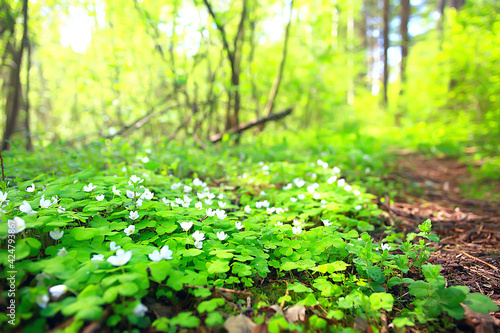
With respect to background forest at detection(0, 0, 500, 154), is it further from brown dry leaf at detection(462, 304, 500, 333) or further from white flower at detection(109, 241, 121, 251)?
brown dry leaf at detection(462, 304, 500, 333)

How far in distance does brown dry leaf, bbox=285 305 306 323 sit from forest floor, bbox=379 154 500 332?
2.90 feet

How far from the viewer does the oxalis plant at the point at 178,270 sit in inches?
47.6

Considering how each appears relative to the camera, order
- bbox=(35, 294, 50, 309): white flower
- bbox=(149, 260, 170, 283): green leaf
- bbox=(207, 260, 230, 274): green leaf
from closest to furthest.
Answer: bbox=(35, 294, 50, 309): white flower → bbox=(149, 260, 170, 283): green leaf → bbox=(207, 260, 230, 274): green leaf

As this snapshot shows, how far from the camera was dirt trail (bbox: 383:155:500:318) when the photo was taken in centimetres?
201

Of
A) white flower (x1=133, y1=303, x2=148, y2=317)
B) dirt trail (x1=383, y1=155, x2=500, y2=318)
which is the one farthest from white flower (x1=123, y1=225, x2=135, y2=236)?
dirt trail (x1=383, y1=155, x2=500, y2=318)

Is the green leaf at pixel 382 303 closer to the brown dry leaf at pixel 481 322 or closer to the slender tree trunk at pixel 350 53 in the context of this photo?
the brown dry leaf at pixel 481 322

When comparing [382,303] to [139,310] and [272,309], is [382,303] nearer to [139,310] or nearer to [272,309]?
[272,309]

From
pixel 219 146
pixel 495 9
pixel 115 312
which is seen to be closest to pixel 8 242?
pixel 115 312

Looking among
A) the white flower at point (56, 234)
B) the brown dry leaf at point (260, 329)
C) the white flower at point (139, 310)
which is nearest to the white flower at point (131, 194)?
the white flower at point (56, 234)

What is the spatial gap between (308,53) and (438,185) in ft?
21.5

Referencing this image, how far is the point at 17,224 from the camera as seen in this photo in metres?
1.33

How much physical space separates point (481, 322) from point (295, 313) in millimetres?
964

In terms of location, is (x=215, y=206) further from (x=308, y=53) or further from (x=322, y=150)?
(x=308, y=53)

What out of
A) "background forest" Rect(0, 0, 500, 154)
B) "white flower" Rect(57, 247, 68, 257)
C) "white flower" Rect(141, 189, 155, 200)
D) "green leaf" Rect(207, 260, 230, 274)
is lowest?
"green leaf" Rect(207, 260, 230, 274)
